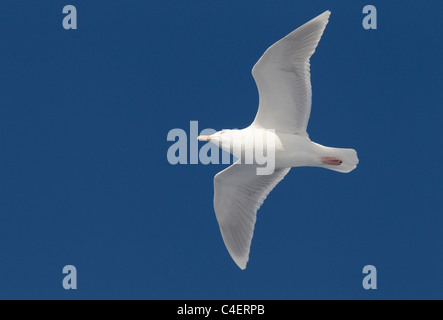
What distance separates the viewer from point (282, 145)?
10.6 m

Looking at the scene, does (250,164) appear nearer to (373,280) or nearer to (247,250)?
(247,250)

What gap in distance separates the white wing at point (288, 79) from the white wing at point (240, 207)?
3.10ft

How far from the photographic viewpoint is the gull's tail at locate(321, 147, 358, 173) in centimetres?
1054

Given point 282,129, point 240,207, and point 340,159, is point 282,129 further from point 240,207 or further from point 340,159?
point 240,207

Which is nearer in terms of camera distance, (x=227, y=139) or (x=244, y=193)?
(x=227, y=139)

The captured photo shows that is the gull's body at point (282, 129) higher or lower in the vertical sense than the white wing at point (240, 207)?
higher

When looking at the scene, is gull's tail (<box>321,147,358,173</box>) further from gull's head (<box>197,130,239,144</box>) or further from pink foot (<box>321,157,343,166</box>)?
gull's head (<box>197,130,239,144</box>)

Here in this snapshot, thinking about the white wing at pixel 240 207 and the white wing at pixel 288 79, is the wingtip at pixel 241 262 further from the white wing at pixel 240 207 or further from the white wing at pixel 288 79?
the white wing at pixel 288 79

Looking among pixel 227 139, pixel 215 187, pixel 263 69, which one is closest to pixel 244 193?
pixel 215 187

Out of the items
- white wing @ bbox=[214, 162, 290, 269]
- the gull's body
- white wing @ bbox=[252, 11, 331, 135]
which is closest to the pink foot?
the gull's body

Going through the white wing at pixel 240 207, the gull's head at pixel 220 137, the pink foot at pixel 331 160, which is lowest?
the white wing at pixel 240 207

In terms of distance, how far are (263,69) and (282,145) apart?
934 mm

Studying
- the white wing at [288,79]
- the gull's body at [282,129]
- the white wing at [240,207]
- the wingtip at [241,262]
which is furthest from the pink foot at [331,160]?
the wingtip at [241,262]

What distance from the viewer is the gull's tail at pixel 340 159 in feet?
34.6
